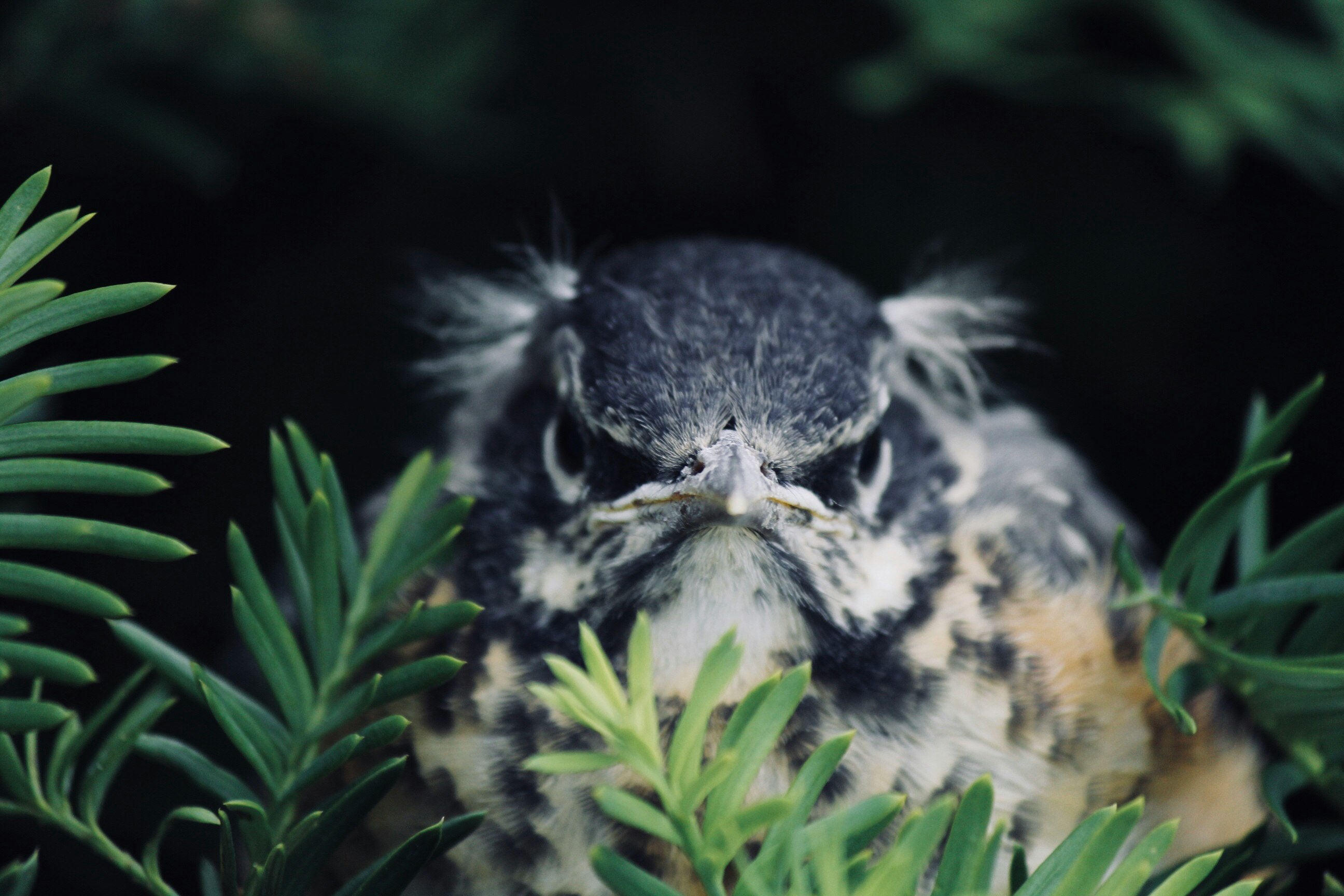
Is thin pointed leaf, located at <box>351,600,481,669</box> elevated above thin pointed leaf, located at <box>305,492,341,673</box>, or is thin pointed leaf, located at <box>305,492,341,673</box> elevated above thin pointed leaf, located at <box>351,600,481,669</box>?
thin pointed leaf, located at <box>305,492,341,673</box>

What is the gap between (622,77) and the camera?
1.73m

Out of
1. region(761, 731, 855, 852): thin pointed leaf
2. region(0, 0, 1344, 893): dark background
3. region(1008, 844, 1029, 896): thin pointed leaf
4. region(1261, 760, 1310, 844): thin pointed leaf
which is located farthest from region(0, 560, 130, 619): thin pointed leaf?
region(0, 0, 1344, 893): dark background

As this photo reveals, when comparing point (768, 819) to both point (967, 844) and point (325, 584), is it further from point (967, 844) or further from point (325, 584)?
point (325, 584)

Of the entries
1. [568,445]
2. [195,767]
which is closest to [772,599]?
[568,445]

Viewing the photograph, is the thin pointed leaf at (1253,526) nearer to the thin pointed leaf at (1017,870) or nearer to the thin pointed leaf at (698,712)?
the thin pointed leaf at (1017,870)

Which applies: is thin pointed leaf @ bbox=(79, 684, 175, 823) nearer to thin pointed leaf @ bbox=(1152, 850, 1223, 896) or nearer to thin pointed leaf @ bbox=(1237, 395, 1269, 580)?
thin pointed leaf @ bbox=(1152, 850, 1223, 896)

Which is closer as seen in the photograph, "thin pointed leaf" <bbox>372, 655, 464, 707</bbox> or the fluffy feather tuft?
"thin pointed leaf" <bbox>372, 655, 464, 707</bbox>

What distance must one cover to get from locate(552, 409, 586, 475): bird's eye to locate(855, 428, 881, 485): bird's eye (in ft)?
0.92

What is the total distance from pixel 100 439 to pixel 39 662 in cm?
12

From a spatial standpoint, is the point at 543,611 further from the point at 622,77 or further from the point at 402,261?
the point at 622,77

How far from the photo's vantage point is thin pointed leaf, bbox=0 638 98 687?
0.58m

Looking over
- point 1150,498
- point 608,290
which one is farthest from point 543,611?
point 1150,498

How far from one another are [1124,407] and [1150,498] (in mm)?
147

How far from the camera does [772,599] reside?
3.24 feet
